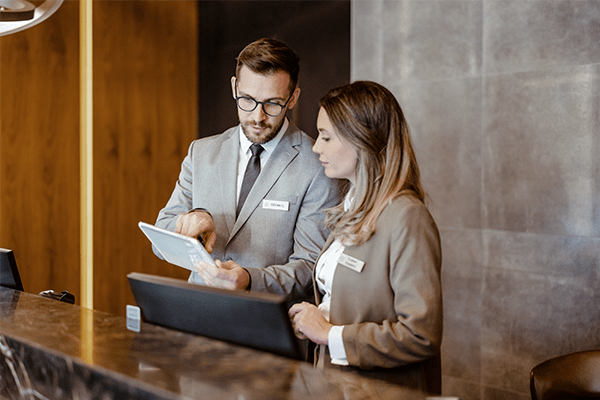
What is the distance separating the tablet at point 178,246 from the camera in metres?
1.41

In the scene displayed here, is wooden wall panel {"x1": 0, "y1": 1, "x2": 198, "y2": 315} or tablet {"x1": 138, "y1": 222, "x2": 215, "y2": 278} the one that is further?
wooden wall panel {"x1": 0, "y1": 1, "x2": 198, "y2": 315}

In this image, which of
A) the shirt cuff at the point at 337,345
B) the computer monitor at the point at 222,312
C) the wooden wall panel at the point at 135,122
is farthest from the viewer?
the wooden wall panel at the point at 135,122

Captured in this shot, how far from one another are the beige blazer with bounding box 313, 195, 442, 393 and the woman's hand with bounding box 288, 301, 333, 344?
0.21ft

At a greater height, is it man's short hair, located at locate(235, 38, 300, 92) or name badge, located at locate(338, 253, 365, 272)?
man's short hair, located at locate(235, 38, 300, 92)

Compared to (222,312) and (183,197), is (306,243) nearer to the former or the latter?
(183,197)

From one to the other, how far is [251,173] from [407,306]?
102 cm

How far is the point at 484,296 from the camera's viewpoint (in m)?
3.18

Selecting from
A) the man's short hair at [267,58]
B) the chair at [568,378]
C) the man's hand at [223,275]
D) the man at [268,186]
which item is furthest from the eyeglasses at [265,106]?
the chair at [568,378]

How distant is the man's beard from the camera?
203 cm

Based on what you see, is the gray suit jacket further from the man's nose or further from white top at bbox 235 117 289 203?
the man's nose

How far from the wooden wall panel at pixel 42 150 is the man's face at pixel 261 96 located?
245cm

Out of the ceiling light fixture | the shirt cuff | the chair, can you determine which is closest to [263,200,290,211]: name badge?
the shirt cuff

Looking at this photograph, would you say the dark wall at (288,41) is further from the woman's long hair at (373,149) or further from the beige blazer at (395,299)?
the beige blazer at (395,299)

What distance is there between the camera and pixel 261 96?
1991 mm
